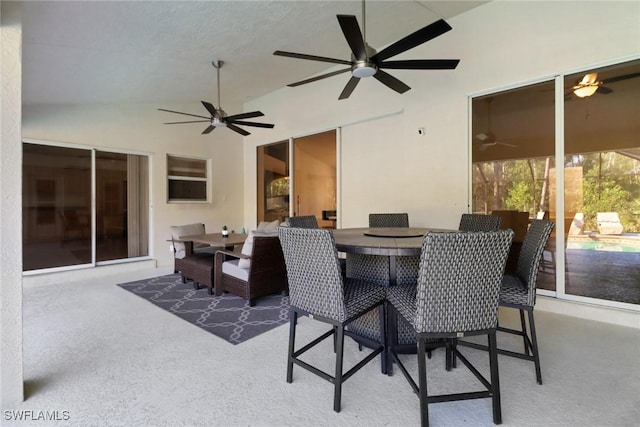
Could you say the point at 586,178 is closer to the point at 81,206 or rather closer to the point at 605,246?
the point at 605,246

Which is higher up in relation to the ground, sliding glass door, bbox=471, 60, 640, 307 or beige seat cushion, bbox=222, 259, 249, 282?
sliding glass door, bbox=471, 60, 640, 307

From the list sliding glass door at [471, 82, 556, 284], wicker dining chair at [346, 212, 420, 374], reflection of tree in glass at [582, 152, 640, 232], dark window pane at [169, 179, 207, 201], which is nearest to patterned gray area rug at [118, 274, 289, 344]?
wicker dining chair at [346, 212, 420, 374]

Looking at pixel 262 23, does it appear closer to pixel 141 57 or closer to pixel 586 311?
pixel 141 57

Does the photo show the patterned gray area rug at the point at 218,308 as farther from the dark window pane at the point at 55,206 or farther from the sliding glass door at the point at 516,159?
the sliding glass door at the point at 516,159

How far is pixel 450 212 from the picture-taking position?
405 centimetres

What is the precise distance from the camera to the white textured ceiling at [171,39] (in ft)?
9.41

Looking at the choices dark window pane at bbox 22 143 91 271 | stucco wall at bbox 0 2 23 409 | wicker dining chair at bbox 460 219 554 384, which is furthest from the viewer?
dark window pane at bbox 22 143 91 271

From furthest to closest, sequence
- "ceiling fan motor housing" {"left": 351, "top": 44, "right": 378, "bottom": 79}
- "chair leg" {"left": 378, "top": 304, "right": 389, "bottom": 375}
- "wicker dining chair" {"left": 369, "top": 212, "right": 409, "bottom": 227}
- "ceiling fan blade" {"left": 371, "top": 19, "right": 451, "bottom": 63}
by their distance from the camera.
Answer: "wicker dining chair" {"left": 369, "top": 212, "right": 409, "bottom": 227}
"ceiling fan motor housing" {"left": 351, "top": 44, "right": 378, "bottom": 79}
"ceiling fan blade" {"left": 371, "top": 19, "right": 451, "bottom": 63}
"chair leg" {"left": 378, "top": 304, "right": 389, "bottom": 375}

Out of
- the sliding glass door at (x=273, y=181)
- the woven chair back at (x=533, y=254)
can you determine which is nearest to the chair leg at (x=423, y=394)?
the woven chair back at (x=533, y=254)

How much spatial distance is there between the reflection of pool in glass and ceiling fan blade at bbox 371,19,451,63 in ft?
9.18

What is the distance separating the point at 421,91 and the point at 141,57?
147 inches

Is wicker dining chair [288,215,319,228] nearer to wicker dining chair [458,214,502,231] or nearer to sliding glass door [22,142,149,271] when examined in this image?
wicker dining chair [458,214,502,231]

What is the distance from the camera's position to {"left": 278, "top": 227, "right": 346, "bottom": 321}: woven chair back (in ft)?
5.50

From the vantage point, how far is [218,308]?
3.36 metres
